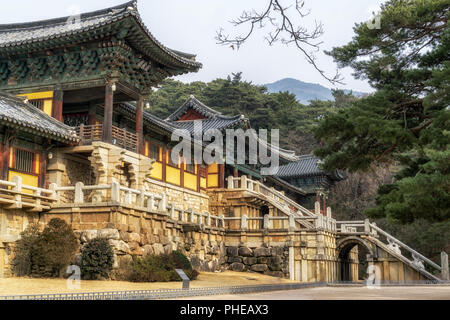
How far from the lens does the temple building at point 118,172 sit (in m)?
19.0

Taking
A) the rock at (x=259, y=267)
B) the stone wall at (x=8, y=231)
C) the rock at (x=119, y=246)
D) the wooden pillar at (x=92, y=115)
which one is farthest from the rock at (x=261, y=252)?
the stone wall at (x=8, y=231)

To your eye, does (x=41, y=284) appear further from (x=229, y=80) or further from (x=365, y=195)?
(x=229, y=80)

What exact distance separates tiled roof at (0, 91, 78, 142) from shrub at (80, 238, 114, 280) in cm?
468

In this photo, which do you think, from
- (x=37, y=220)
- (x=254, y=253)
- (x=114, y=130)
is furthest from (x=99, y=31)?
(x=254, y=253)

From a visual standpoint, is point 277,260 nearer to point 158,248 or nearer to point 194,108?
point 158,248

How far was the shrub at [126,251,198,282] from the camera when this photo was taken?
58.2 feet

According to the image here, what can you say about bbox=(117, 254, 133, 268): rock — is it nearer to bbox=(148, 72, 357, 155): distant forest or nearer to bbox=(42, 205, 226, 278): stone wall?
bbox=(42, 205, 226, 278): stone wall

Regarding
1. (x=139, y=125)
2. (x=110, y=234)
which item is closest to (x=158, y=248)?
(x=110, y=234)

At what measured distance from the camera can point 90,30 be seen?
69.3ft

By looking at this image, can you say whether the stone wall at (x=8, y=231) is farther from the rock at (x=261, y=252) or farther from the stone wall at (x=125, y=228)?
the rock at (x=261, y=252)

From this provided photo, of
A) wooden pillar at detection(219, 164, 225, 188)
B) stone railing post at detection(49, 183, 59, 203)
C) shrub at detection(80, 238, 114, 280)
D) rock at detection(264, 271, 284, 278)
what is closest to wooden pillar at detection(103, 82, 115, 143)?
stone railing post at detection(49, 183, 59, 203)

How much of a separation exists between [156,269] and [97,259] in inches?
82.0

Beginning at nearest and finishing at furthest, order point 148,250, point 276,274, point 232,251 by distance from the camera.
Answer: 1. point 148,250
2. point 276,274
3. point 232,251

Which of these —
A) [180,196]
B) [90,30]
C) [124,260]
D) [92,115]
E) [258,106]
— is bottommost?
[124,260]
